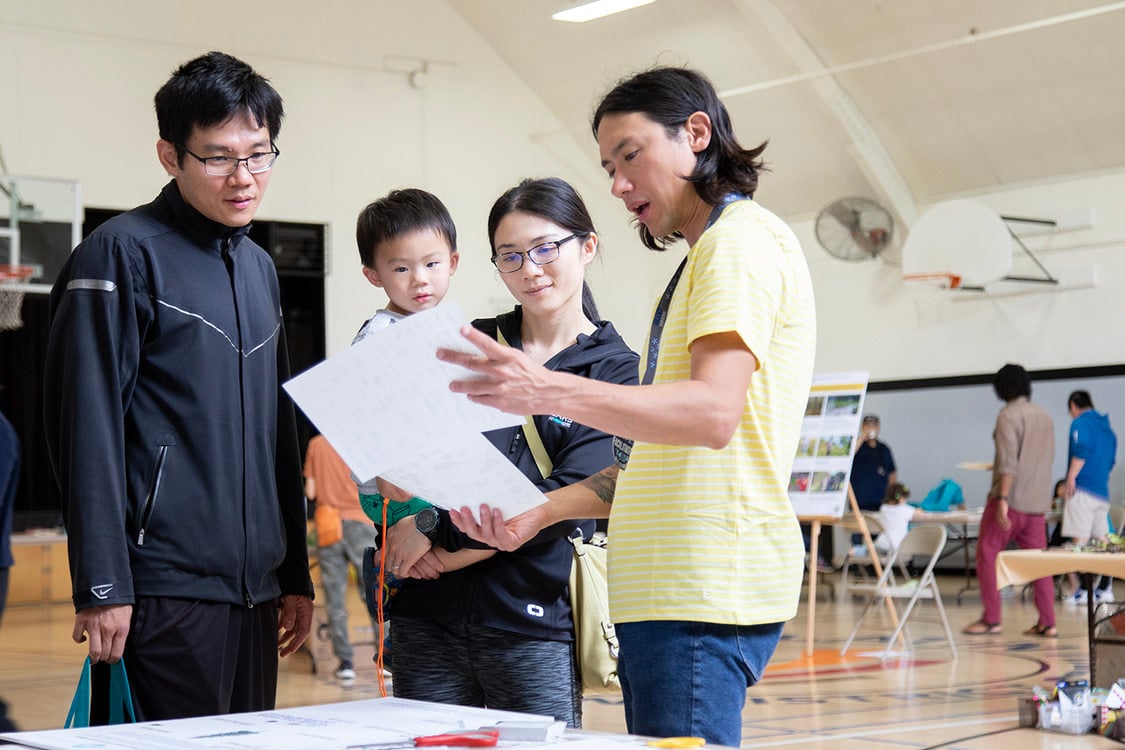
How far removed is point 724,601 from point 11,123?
Answer: 1084cm

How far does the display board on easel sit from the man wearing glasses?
6.08m

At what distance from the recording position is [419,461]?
1.57m

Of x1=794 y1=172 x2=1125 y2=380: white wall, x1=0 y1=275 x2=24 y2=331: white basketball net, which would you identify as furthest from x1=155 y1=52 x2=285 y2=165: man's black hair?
x1=794 y1=172 x2=1125 y2=380: white wall

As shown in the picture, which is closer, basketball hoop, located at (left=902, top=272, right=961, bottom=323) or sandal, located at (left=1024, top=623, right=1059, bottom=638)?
sandal, located at (left=1024, top=623, right=1059, bottom=638)

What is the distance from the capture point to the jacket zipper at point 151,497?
1.88 m

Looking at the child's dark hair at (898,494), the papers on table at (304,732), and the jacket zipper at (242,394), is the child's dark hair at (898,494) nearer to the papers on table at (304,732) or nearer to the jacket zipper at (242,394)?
the jacket zipper at (242,394)

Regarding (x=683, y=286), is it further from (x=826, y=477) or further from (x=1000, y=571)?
(x=826, y=477)

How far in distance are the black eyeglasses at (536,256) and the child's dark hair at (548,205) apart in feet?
0.10

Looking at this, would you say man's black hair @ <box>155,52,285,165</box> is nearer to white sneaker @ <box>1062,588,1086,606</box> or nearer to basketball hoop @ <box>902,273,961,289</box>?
white sneaker @ <box>1062,588,1086,606</box>

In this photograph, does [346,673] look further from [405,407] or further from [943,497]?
[943,497]

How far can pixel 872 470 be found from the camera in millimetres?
12227

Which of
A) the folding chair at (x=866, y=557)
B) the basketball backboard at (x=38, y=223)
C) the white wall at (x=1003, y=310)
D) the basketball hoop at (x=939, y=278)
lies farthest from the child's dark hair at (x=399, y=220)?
the white wall at (x=1003, y=310)

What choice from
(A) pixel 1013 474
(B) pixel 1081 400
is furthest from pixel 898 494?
(A) pixel 1013 474

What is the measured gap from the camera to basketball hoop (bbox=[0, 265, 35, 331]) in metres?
8.77
